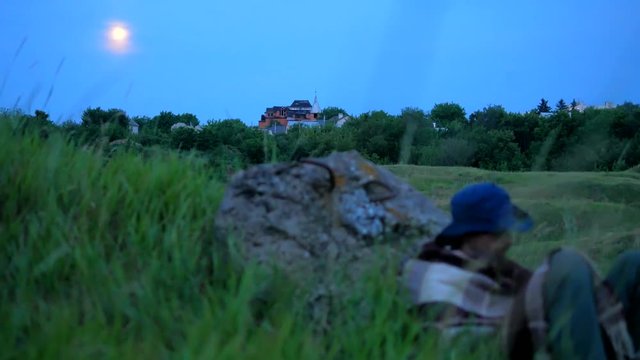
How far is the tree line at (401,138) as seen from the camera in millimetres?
4520

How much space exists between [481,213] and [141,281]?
56.1 inches

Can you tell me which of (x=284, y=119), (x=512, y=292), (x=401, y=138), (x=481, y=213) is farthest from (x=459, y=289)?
(x=284, y=119)

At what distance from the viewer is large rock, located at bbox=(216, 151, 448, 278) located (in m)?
3.10

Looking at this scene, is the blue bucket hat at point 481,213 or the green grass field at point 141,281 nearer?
the green grass field at point 141,281

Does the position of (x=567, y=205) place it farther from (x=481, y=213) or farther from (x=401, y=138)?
(x=481, y=213)

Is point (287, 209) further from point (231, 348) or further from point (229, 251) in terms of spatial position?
point (231, 348)

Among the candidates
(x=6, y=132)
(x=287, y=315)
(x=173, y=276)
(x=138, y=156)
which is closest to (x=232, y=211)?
(x=173, y=276)

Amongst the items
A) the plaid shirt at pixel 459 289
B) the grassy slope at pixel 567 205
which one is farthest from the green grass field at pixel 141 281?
the grassy slope at pixel 567 205

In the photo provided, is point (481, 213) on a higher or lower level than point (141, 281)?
Answer: higher

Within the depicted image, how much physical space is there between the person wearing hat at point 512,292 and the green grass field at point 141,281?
0.13 meters

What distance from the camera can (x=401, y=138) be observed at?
615 cm

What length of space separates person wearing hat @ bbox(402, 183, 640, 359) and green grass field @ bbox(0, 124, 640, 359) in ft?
0.42

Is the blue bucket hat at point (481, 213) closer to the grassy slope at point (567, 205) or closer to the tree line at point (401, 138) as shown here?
the tree line at point (401, 138)

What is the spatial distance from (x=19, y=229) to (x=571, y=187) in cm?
870
